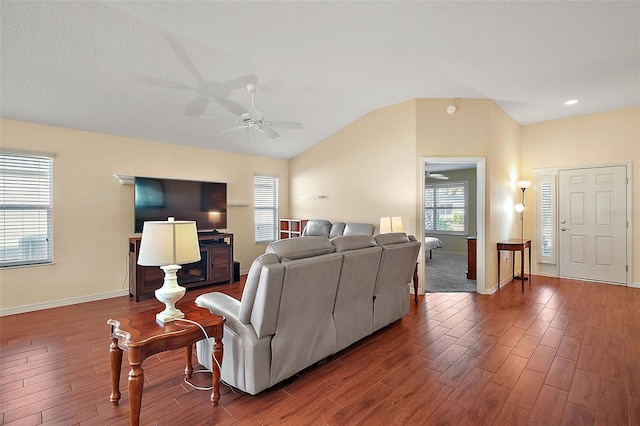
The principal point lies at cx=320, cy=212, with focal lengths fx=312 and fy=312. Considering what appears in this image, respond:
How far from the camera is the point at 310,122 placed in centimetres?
553

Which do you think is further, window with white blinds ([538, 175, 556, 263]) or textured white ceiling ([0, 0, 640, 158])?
window with white blinds ([538, 175, 556, 263])

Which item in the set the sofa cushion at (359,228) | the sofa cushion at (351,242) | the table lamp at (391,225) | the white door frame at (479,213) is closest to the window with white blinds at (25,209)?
the sofa cushion at (351,242)

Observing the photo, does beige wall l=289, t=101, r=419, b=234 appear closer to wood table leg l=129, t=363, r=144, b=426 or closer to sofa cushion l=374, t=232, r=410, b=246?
sofa cushion l=374, t=232, r=410, b=246

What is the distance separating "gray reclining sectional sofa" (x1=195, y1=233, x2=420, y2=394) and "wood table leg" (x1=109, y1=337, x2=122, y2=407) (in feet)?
1.94

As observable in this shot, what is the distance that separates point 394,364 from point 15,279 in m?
4.78

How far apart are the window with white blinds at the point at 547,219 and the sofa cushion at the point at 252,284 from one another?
6.01m

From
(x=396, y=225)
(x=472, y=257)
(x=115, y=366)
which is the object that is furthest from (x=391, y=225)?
(x=115, y=366)

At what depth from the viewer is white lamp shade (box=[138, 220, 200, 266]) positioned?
200cm

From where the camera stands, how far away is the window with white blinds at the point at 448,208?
910 cm

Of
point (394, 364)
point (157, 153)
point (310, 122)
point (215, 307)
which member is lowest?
point (394, 364)

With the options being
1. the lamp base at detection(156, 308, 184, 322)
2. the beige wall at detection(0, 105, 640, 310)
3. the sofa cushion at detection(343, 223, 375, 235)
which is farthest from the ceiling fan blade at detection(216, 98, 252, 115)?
the lamp base at detection(156, 308, 184, 322)

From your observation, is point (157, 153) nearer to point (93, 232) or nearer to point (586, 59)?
point (93, 232)

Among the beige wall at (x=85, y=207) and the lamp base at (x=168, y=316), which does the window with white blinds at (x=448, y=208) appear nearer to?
the beige wall at (x=85, y=207)

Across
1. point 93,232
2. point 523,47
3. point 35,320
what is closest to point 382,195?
point 523,47
